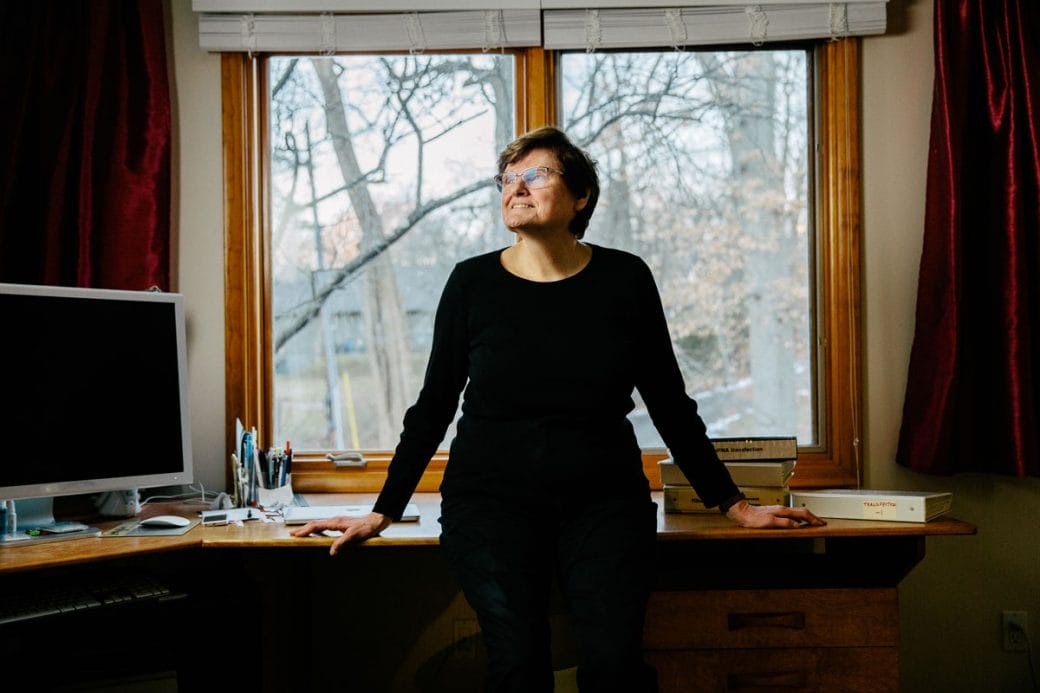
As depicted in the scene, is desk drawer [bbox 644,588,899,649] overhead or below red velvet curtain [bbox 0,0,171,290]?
below

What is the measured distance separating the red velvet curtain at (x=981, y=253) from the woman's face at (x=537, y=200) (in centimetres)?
112

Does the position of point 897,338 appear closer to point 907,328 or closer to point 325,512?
point 907,328

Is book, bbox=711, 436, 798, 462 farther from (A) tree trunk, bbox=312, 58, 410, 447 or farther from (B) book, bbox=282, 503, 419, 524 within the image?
(A) tree trunk, bbox=312, 58, 410, 447

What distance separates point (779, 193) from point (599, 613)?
1.47 metres

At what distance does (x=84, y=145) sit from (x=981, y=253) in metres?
2.41

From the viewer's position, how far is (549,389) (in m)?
1.75

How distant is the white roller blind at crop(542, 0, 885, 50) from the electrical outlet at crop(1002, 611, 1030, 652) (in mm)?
1686

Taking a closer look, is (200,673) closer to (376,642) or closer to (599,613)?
(376,642)

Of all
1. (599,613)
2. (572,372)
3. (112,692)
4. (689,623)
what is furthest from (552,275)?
(112,692)

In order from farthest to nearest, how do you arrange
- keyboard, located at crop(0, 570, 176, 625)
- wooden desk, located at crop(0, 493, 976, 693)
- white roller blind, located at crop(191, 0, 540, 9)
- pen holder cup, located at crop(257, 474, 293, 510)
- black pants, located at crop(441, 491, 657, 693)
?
white roller blind, located at crop(191, 0, 540, 9), pen holder cup, located at crop(257, 474, 293, 510), wooden desk, located at crop(0, 493, 976, 693), keyboard, located at crop(0, 570, 176, 625), black pants, located at crop(441, 491, 657, 693)

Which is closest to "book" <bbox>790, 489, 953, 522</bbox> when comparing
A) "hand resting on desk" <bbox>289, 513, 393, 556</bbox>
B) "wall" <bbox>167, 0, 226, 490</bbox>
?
"hand resting on desk" <bbox>289, 513, 393, 556</bbox>

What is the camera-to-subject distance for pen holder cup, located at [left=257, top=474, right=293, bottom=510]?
2195 millimetres

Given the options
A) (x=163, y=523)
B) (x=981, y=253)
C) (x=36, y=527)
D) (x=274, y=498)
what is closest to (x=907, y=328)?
(x=981, y=253)

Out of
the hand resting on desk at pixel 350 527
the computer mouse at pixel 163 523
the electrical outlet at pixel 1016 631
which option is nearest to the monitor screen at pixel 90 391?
the computer mouse at pixel 163 523
